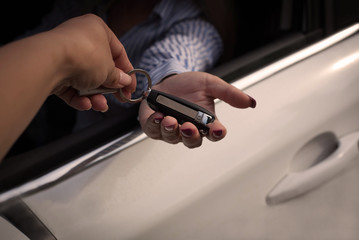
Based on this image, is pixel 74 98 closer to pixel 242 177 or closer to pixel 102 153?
pixel 102 153

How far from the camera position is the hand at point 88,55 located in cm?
46

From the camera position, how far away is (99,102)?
72cm

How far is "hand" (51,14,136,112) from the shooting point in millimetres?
460

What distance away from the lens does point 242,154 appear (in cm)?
78

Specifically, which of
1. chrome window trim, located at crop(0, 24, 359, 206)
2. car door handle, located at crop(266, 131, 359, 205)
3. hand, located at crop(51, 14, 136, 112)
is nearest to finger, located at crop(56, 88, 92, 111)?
hand, located at crop(51, 14, 136, 112)

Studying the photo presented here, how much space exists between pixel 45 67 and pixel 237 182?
549 mm

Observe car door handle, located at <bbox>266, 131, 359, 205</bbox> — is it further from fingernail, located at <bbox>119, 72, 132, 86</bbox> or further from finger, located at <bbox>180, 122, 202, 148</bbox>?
fingernail, located at <bbox>119, 72, 132, 86</bbox>

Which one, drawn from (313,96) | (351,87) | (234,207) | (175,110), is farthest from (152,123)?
(351,87)

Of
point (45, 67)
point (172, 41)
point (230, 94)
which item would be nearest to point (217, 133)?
point (230, 94)

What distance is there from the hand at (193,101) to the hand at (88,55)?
10 centimetres

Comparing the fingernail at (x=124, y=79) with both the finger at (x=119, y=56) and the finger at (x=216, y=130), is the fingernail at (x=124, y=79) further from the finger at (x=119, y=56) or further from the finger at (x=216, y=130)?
the finger at (x=216, y=130)

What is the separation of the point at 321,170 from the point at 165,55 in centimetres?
59

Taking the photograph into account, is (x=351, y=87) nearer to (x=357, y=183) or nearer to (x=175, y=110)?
(x=357, y=183)

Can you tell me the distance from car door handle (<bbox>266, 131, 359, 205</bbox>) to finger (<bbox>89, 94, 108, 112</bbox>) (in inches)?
19.4
